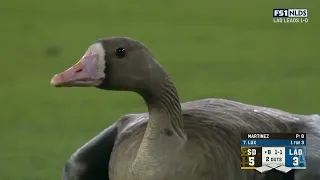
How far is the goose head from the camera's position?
172 centimetres

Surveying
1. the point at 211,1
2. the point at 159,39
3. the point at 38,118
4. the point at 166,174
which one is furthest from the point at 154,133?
the point at 211,1

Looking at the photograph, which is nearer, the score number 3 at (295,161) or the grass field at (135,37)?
the score number 3 at (295,161)

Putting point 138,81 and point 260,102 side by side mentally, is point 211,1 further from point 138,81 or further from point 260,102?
point 138,81

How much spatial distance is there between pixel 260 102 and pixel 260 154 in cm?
127

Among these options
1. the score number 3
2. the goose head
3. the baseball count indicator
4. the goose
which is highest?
the goose head

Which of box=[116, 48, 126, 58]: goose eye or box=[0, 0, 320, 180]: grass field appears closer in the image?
box=[116, 48, 126, 58]: goose eye

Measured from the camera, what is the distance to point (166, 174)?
1.82m
